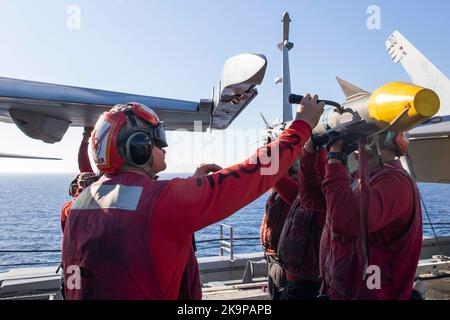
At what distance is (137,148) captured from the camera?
1.94 metres

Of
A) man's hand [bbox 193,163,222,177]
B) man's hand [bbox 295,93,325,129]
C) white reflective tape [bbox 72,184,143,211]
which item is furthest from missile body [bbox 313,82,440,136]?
white reflective tape [bbox 72,184,143,211]

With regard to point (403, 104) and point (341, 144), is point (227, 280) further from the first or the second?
point (403, 104)

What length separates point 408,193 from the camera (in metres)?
→ 2.39

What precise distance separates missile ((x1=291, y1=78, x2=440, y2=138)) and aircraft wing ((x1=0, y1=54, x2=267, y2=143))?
2.10ft

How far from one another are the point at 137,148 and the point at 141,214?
15.0 inches

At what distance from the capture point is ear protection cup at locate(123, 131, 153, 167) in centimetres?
194

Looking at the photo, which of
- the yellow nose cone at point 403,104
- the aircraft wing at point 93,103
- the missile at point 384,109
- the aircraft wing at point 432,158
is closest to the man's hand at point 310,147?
the missile at point 384,109

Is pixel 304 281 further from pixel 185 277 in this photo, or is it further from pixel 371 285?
pixel 185 277

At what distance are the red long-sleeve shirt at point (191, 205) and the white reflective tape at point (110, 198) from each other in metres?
0.14

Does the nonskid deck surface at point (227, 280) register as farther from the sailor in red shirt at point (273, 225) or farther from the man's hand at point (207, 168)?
the man's hand at point (207, 168)

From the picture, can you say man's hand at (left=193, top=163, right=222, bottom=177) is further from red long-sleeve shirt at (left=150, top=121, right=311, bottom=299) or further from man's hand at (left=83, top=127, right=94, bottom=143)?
man's hand at (left=83, top=127, right=94, bottom=143)

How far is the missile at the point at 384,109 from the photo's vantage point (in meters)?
2.12

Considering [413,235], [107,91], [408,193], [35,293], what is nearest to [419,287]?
[413,235]

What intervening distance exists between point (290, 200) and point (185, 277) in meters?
2.27
